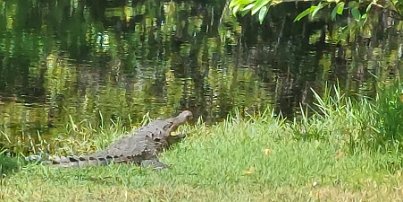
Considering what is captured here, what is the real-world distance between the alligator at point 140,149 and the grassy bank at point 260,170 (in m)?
0.14

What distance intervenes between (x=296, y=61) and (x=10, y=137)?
18.9 feet

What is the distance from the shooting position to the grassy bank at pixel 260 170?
409cm

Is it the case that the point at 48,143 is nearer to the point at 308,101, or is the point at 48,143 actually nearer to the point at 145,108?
the point at 145,108

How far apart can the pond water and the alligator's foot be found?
2.02 m

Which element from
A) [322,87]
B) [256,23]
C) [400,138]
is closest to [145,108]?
[322,87]

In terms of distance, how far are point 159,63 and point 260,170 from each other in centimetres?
614

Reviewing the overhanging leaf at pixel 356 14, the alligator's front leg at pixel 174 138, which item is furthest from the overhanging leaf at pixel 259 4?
the alligator's front leg at pixel 174 138

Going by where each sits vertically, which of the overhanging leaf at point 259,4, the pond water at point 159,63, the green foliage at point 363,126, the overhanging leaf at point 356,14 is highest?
the overhanging leaf at point 259,4

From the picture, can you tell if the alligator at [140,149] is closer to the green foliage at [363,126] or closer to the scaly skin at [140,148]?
the scaly skin at [140,148]

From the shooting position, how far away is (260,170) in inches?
187

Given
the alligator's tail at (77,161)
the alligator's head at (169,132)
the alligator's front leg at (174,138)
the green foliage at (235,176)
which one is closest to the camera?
the green foliage at (235,176)

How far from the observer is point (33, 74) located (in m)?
9.66

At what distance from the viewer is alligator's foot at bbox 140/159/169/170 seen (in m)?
4.91

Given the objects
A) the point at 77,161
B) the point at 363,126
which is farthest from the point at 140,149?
the point at 363,126
